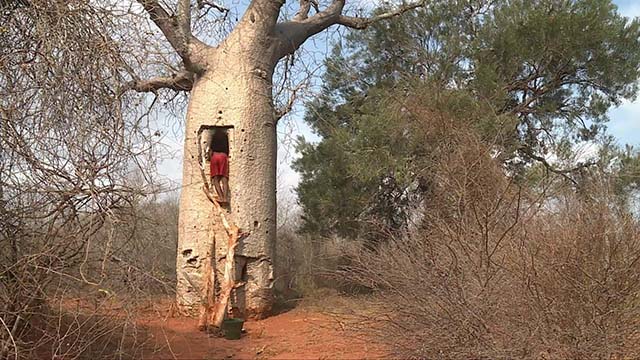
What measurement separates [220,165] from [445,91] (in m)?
3.40

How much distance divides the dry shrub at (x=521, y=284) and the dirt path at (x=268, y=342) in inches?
25.9

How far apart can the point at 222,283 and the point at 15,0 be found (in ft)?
13.3

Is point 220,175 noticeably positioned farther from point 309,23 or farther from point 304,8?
point 304,8

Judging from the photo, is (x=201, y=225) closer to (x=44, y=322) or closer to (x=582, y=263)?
(x=44, y=322)

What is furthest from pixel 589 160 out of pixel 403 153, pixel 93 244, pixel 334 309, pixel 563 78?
pixel 93 244

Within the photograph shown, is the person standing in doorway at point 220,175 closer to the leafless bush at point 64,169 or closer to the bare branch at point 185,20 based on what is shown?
the bare branch at point 185,20

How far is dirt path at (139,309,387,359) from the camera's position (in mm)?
5441

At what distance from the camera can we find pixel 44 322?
4.22 metres

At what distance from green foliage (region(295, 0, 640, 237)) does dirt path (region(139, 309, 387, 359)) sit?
99.3 inches

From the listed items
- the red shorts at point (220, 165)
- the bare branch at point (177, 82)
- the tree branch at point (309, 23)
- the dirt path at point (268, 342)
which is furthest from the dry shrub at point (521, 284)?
the tree branch at point (309, 23)

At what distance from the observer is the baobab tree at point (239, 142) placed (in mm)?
7359

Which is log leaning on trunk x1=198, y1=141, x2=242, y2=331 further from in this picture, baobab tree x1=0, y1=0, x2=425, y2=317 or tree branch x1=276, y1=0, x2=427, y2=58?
tree branch x1=276, y1=0, x2=427, y2=58

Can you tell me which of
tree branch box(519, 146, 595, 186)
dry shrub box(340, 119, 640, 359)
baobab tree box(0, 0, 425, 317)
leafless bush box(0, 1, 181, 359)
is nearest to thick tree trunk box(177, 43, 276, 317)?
baobab tree box(0, 0, 425, 317)

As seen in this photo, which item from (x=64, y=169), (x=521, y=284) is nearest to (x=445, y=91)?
(x=521, y=284)
